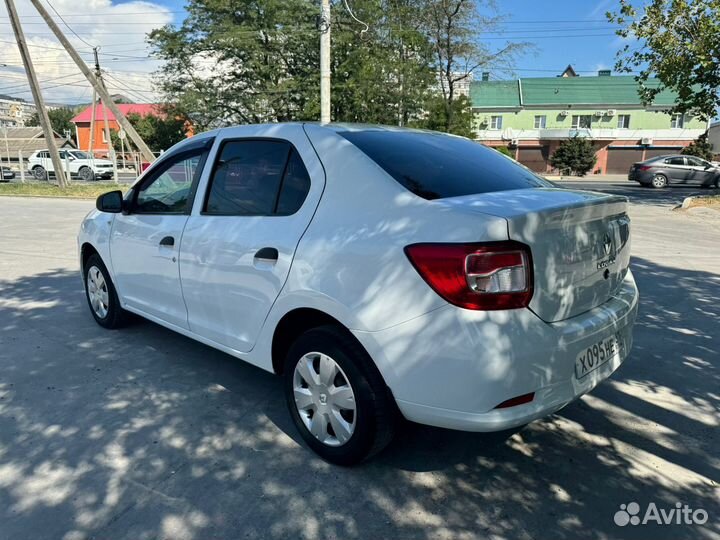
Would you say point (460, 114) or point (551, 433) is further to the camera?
point (460, 114)

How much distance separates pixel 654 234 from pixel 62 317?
404 inches

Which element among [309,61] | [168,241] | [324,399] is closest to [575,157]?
[309,61]

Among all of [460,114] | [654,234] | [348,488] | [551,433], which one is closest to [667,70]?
[654,234]

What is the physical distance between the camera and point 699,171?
82.8 feet

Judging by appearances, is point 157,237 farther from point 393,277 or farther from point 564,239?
point 564,239

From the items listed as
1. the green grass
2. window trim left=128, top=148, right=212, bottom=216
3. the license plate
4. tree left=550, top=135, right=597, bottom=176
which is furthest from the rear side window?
tree left=550, top=135, right=597, bottom=176

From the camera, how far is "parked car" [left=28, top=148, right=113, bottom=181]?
30156mm

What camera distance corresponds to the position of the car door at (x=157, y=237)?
11.9 feet

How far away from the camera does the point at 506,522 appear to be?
2352 millimetres

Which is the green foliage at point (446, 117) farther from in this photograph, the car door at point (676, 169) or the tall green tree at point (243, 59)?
the car door at point (676, 169)

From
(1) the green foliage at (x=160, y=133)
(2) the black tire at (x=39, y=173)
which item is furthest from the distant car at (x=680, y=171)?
(2) the black tire at (x=39, y=173)

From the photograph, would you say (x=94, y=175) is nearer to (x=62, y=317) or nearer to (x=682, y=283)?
(x=62, y=317)

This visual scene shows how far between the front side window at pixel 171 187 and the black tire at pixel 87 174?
29604 millimetres

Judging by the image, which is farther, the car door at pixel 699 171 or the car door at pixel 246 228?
the car door at pixel 699 171
